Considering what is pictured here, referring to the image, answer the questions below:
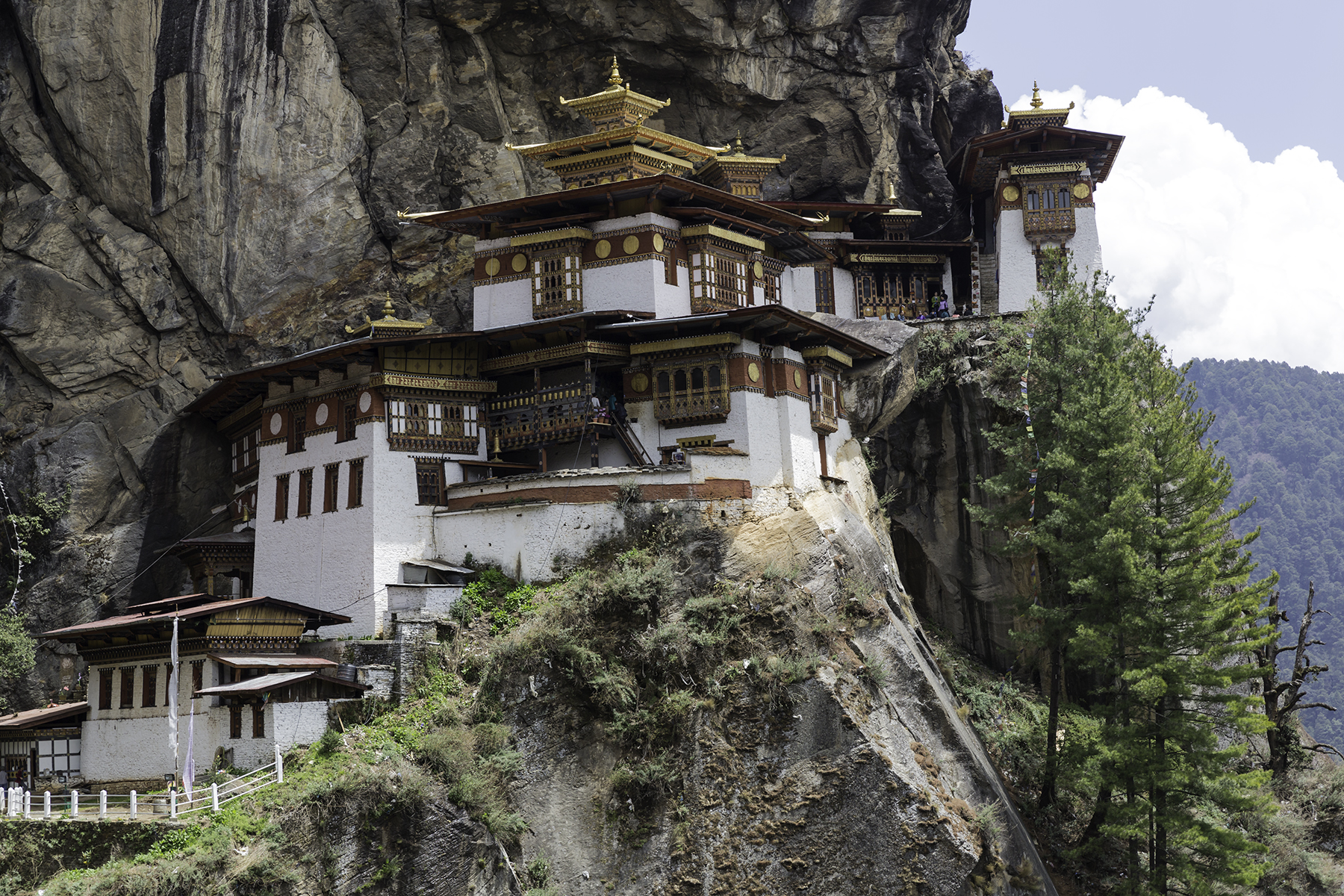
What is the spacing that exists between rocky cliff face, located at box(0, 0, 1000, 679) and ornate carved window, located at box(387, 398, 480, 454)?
1064 centimetres

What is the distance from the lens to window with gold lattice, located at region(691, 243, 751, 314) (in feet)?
156

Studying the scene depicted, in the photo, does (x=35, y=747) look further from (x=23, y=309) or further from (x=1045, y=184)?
(x=1045, y=184)

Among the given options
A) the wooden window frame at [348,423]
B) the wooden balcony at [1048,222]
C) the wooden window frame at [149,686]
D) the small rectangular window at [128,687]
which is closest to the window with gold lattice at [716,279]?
the wooden window frame at [348,423]

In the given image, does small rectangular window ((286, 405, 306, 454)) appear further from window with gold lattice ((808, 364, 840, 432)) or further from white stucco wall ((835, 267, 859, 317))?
white stucco wall ((835, 267, 859, 317))

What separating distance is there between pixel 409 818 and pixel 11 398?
26.3 metres

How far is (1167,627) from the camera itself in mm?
35812

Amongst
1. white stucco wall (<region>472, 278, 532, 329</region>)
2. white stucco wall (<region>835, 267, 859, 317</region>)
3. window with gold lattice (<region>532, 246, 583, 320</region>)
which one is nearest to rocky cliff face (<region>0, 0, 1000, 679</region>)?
white stucco wall (<region>472, 278, 532, 329</region>)

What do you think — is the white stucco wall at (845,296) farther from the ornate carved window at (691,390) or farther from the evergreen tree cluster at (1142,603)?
the evergreen tree cluster at (1142,603)

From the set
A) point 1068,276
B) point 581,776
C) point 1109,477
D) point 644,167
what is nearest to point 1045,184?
point 1068,276

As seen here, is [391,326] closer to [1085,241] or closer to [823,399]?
[823,399]

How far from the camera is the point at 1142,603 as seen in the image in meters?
36.4

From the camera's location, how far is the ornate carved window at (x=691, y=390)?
42312 mm

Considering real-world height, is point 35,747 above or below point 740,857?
above

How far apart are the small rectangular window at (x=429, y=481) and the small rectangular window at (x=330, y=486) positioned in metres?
2.58
